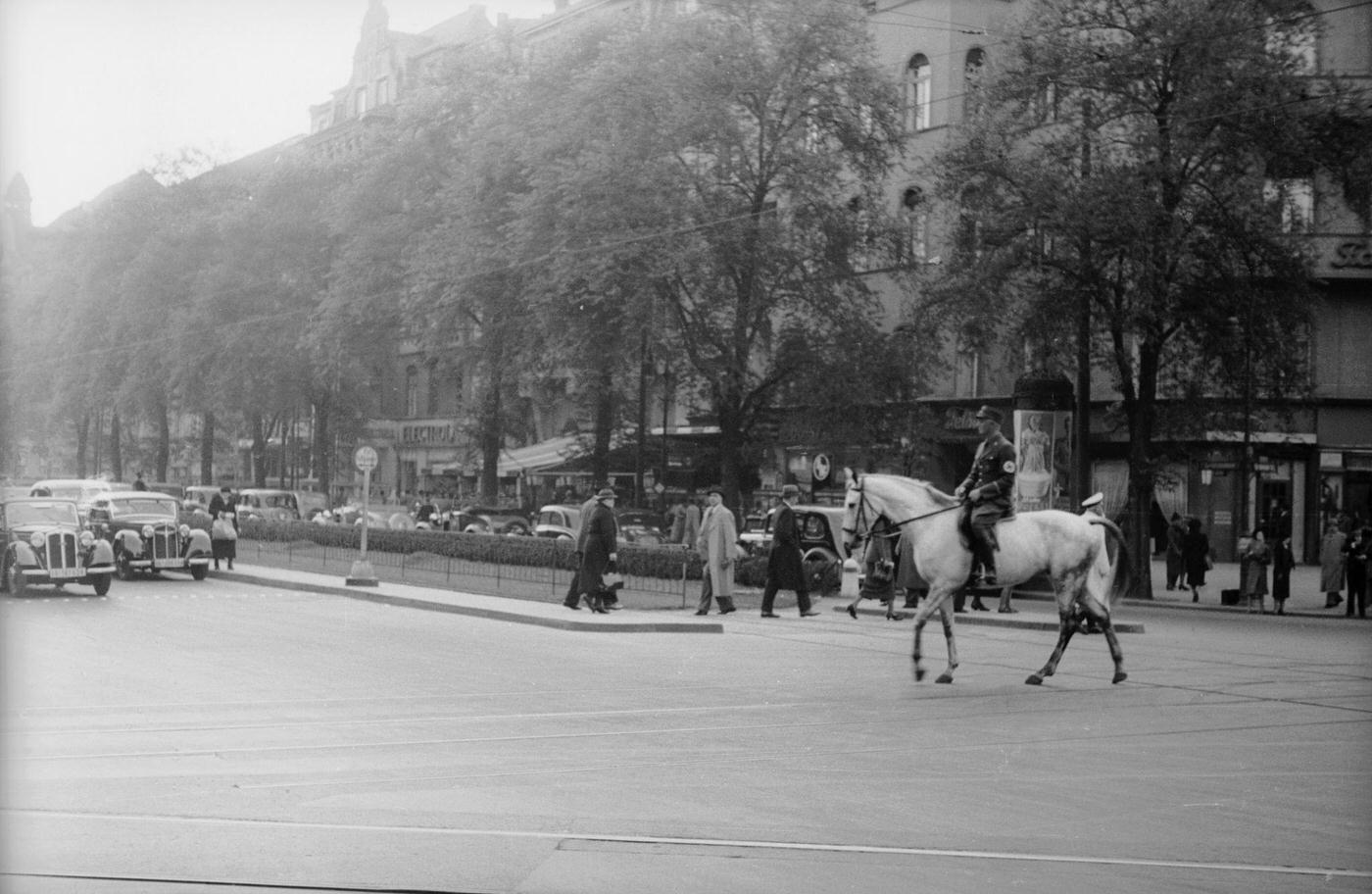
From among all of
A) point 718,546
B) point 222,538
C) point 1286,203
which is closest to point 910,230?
point 1286,203

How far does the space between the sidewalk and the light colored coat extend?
61 centimetres

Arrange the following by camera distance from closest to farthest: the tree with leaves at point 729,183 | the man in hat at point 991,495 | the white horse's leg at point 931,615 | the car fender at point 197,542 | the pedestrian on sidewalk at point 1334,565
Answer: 1. the white horse's leg at point 931,615
2. the man in hat at point 991,495
3. the pedestrian on sidewalk at point 1334,565
4. the car fender at point 197,542
5. the tree with leaves at point 729,183

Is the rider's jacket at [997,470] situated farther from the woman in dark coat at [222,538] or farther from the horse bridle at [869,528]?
the woman in dark coat at [222,538]

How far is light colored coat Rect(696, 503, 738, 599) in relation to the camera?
2631 centimetres

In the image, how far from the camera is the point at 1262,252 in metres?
34.0

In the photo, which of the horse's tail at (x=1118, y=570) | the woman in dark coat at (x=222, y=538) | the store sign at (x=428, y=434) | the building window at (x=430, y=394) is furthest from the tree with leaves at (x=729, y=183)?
the building window at (x=430, y=394)

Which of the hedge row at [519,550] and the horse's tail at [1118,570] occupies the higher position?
the horse's tail at [1118,570]

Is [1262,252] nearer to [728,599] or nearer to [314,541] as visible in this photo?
[728,599]

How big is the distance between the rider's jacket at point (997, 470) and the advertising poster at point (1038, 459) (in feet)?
53.4

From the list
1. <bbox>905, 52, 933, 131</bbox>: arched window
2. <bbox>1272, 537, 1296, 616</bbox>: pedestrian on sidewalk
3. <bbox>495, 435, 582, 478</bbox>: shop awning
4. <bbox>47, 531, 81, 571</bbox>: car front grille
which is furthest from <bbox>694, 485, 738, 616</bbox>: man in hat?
<bbox>495, 435, 582, 478</bbox>: shop awning

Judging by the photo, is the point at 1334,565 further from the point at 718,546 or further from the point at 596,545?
the point at 596,545

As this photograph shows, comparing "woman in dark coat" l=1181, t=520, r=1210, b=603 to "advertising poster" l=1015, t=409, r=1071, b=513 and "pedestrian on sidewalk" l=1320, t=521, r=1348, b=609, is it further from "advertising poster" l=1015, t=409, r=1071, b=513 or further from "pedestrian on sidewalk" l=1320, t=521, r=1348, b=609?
"advertising poster" l=1015, t=409, r=1071, b=513

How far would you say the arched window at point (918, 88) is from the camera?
55.1 m

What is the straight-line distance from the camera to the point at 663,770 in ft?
34.9
